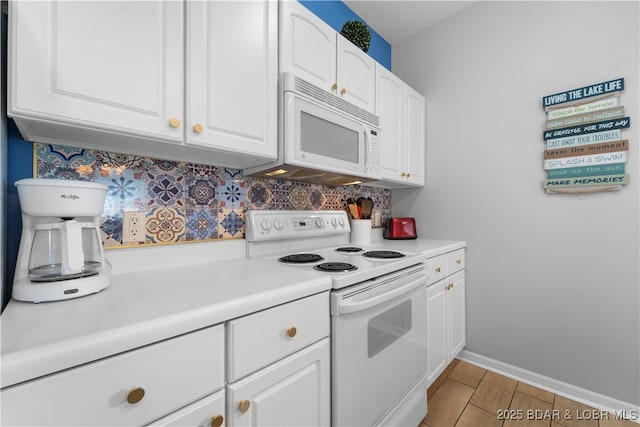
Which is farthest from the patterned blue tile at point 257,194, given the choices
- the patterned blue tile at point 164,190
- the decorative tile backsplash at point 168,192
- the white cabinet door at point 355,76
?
the white cabinet door at point 355,76

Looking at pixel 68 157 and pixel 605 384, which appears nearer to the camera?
pixel 68 157

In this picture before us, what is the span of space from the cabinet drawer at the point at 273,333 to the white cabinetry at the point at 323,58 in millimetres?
1056

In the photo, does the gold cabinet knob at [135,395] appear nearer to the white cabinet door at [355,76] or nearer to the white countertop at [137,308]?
the white countertop at [137,308]

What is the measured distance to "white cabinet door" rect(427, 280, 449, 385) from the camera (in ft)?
5.54

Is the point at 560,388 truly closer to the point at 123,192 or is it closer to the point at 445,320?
the point at 445,320

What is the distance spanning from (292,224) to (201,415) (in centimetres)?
103

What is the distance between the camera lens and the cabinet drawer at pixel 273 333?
0.75m

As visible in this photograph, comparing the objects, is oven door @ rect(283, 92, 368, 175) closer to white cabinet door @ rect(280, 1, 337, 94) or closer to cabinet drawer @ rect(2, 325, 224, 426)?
white cabinet door @ rect(280, 1, 337, 94)

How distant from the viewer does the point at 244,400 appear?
2.51 feet

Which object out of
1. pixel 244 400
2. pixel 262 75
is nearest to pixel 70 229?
pixel 244 400

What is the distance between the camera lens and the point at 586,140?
5.33 feet

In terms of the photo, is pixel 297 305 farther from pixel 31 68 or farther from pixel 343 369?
pixel 31 68

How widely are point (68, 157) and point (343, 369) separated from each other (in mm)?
1257

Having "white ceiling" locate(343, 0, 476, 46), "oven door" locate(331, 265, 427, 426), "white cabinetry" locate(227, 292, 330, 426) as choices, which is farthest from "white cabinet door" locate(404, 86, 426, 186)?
"white cabinetry" locate(227, 292, 330, 426)
